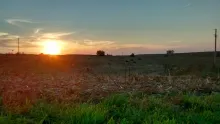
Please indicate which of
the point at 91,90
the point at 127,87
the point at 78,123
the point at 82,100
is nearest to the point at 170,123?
the point at 78,123

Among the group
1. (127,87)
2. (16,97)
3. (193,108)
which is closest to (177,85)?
(127,87)

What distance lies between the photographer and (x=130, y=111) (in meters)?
9.69

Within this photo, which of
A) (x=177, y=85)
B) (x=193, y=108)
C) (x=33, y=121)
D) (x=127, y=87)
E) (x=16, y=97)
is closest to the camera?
(x=33, y=121)

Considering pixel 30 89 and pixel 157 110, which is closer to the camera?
pixel 157 110

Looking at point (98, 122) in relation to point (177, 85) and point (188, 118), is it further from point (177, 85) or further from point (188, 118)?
point (177, 85)

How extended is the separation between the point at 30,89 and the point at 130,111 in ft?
9.43

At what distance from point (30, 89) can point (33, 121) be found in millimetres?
2665

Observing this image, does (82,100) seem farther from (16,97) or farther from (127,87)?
(127,87)

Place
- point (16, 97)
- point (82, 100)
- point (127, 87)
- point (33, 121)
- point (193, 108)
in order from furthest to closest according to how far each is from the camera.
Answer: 1. point (127, 87)
2. point (193, 108)
3. point (82, 100)
4. point (16, 97)
5. point (33, 121)

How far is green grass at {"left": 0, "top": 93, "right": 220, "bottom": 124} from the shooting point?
852 centimetres

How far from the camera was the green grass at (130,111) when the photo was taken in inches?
335

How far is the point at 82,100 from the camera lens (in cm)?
1048

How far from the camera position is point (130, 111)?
9.69m

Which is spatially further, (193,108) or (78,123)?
(193,108)
